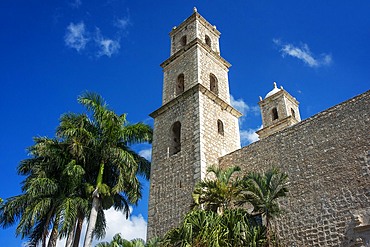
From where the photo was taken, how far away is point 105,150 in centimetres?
1514

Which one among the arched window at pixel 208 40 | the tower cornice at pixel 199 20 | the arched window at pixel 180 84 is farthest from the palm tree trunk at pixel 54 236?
the tower cornice at pixel 199 20

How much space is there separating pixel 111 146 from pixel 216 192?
5806 mm

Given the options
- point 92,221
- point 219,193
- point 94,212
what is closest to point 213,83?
point 219,193

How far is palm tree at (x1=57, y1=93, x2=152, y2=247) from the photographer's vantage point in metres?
14.8

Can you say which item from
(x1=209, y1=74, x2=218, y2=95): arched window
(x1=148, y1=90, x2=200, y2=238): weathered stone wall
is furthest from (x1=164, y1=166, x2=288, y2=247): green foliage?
(x1=209, y1=74, x2=218, y2=95): arched window

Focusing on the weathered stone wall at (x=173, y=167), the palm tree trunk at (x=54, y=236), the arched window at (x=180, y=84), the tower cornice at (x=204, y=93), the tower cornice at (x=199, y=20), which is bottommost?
the palm tree trunk at (x=54, y=236)

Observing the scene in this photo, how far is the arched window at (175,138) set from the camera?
52.9 ft

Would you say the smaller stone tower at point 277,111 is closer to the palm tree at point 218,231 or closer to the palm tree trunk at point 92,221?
the palm tree trunk at point 92,221

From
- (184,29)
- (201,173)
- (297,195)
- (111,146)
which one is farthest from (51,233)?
(184,29)

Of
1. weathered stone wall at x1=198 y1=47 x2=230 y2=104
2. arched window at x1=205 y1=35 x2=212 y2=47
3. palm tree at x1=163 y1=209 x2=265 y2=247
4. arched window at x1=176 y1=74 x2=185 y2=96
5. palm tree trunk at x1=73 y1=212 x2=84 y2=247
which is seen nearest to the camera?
palm tree at x1=163 y1=209 x2=265 y2=247

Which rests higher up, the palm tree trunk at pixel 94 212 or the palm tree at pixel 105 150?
the palm tree at pixel 105 150

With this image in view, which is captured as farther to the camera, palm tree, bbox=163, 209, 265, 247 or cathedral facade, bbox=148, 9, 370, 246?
cathedral facade, bbox=148, 9, 370, 246

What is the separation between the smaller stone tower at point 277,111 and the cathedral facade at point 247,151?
5996 millimetres

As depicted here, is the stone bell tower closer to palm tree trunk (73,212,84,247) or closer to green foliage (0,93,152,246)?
green foliage (0,93,152,246)
